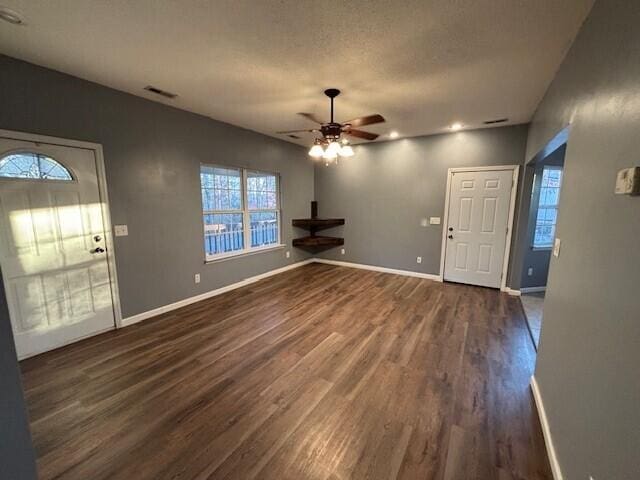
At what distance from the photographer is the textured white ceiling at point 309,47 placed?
1.67m

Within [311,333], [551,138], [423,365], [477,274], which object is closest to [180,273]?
[311,333]

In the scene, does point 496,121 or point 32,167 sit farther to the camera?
point 496,121

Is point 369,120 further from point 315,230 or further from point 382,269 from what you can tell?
point 315,230

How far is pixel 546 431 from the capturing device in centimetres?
169

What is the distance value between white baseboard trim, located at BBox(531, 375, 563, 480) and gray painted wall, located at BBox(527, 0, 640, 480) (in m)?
0.07

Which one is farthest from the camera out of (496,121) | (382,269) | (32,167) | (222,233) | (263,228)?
(382,269)

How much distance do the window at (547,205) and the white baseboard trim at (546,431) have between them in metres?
3.27

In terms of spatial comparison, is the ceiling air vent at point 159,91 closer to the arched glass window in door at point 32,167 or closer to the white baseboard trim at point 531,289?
the arched glass window in door at point 32,167

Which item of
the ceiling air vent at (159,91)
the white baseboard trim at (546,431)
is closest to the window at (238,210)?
the ceiling air vent at (159,91)

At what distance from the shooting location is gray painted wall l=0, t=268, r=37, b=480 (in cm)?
87

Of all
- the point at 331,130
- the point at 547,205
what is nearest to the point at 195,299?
the point at 331,130

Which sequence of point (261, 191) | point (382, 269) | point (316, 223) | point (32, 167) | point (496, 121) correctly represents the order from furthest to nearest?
point (316, 223) < point (382, 269) < point (261, 191) < point (496, 121) < point (32, 167)

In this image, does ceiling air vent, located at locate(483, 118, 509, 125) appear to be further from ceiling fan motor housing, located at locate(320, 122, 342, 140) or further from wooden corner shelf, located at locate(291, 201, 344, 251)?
wooden corner shelf, located at locate(291, 201, 344, 251)

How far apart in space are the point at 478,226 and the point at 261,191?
3.96m
